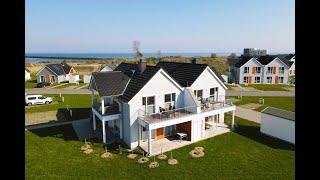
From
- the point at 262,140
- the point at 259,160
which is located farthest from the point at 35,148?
the point at 262,140

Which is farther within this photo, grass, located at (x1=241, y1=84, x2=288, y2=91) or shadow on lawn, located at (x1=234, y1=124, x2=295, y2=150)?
grass, located at (x1=241, y1=84, x2=288, y2=91)

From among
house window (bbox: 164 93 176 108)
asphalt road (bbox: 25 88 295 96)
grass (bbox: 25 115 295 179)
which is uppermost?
house window (bbox: 164 93 176 108)

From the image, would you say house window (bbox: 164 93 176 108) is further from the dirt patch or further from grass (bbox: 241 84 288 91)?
grass (bbox: 241 84 288 91)

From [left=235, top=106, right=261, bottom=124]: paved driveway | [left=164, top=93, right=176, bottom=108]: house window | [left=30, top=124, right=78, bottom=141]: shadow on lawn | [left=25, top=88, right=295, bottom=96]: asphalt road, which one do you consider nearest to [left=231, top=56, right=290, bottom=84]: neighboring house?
[left=25, top=88, right=295, bottom=96]: asphalt road

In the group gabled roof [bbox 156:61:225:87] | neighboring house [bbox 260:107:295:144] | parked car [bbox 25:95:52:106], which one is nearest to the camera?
neighboring house [bbox 260:107:295:144]

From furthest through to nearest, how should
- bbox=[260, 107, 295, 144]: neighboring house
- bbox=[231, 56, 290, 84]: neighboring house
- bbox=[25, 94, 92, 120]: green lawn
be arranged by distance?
bbox=[231, 56, 290, 84]: neighboring house < bbox=[25, 94, 92, 120]: green lawn < bbox=[260, 107, 295, 144]: neighboring house

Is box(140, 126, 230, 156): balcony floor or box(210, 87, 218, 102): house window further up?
box(210, 87, 218, 102): house window
